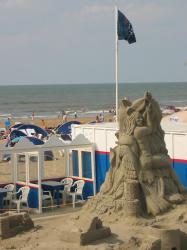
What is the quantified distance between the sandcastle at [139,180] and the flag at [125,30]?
8.13 meters

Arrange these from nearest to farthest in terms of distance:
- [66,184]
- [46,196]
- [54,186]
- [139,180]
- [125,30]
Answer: [139,180] < [46,196] < [54,186] < [66,184] < [125,30]

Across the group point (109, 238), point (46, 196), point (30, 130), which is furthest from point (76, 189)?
point (30, 130)

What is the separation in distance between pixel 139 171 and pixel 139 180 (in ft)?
0.76

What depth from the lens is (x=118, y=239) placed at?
458 inches

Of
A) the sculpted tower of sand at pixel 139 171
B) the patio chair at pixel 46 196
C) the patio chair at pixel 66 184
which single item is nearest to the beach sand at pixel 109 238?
the sculpted tower of sand at pixel 139 171

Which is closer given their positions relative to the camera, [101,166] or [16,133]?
[101,166]

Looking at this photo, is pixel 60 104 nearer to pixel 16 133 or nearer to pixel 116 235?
pixel 16 133

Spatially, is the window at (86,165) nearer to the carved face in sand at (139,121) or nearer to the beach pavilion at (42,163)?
the beach pavilion at (42,163)

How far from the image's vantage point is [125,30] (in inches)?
858

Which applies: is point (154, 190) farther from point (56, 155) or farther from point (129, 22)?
point (56, 155)

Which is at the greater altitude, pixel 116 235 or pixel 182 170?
pixel 182 170

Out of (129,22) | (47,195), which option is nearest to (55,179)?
(47,195)

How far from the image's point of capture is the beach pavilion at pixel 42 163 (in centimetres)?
1889

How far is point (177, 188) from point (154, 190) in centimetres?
72
